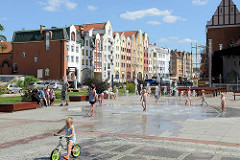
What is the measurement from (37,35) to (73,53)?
8234 mm

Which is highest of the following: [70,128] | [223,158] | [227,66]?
[227,66]

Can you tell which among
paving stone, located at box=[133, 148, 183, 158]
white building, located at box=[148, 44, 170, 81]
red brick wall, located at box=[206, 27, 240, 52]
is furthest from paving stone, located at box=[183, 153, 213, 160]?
white building, located at box=[148, 44, 170, 81]

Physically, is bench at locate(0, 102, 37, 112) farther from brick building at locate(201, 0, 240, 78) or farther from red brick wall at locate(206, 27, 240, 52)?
red brick wall at locate(206, 27, 240, 52)

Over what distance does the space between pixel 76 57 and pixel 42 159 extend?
57.0 meters

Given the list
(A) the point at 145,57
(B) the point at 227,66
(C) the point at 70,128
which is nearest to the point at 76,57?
(B) the point at 227,66

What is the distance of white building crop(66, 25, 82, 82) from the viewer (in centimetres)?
5839

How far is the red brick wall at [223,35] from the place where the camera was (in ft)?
215

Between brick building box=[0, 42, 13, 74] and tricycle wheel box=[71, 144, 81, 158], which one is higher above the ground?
brick building box=[0, 42, 13, 74]

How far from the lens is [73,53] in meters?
60.7

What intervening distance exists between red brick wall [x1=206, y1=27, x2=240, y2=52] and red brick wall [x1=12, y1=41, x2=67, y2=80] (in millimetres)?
34839

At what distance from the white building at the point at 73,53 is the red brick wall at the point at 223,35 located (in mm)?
31029

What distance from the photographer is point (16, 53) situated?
61.3 m

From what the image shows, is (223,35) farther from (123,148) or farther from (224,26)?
(123,148)

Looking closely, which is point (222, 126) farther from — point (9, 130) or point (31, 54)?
point (31, 54)
